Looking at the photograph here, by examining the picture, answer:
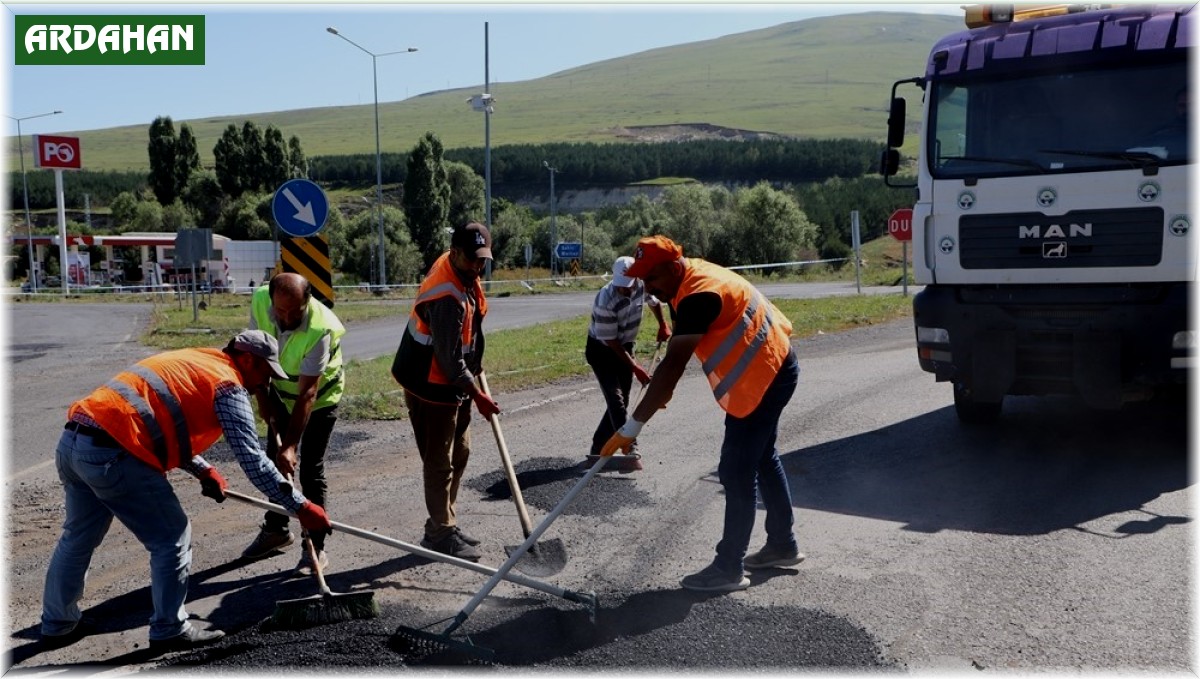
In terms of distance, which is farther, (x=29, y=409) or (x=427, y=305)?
(x=29, y=409)

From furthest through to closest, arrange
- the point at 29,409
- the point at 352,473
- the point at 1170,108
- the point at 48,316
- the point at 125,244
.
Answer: the point at 125,244, the point at 48,316, the point at 29,409, the point at 352,473, the point at 1170,108

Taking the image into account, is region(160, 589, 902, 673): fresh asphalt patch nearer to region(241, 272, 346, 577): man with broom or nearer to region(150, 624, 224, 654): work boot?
region(150, 624, 224, 654): work boot

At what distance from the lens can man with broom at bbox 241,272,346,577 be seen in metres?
5.55

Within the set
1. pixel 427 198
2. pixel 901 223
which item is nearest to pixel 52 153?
pixel 427 198

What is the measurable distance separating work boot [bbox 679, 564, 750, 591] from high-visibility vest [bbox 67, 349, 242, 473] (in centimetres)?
235

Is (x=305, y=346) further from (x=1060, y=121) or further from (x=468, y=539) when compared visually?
(x=1060, y=121)

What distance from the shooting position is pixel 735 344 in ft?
17.3

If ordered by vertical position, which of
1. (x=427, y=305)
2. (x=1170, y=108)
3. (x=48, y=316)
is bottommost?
(x=48, y=316)

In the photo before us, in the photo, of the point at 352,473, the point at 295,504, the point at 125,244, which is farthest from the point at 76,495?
the point at 125,244

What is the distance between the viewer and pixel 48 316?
28.0m

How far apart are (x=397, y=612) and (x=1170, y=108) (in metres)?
6.08

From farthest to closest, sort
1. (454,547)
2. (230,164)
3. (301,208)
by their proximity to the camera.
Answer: (230,164)
(301,208)
(454,547)

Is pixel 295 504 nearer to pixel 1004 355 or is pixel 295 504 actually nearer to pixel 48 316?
pixel 1004 355

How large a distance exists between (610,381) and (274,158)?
68.8 meters
